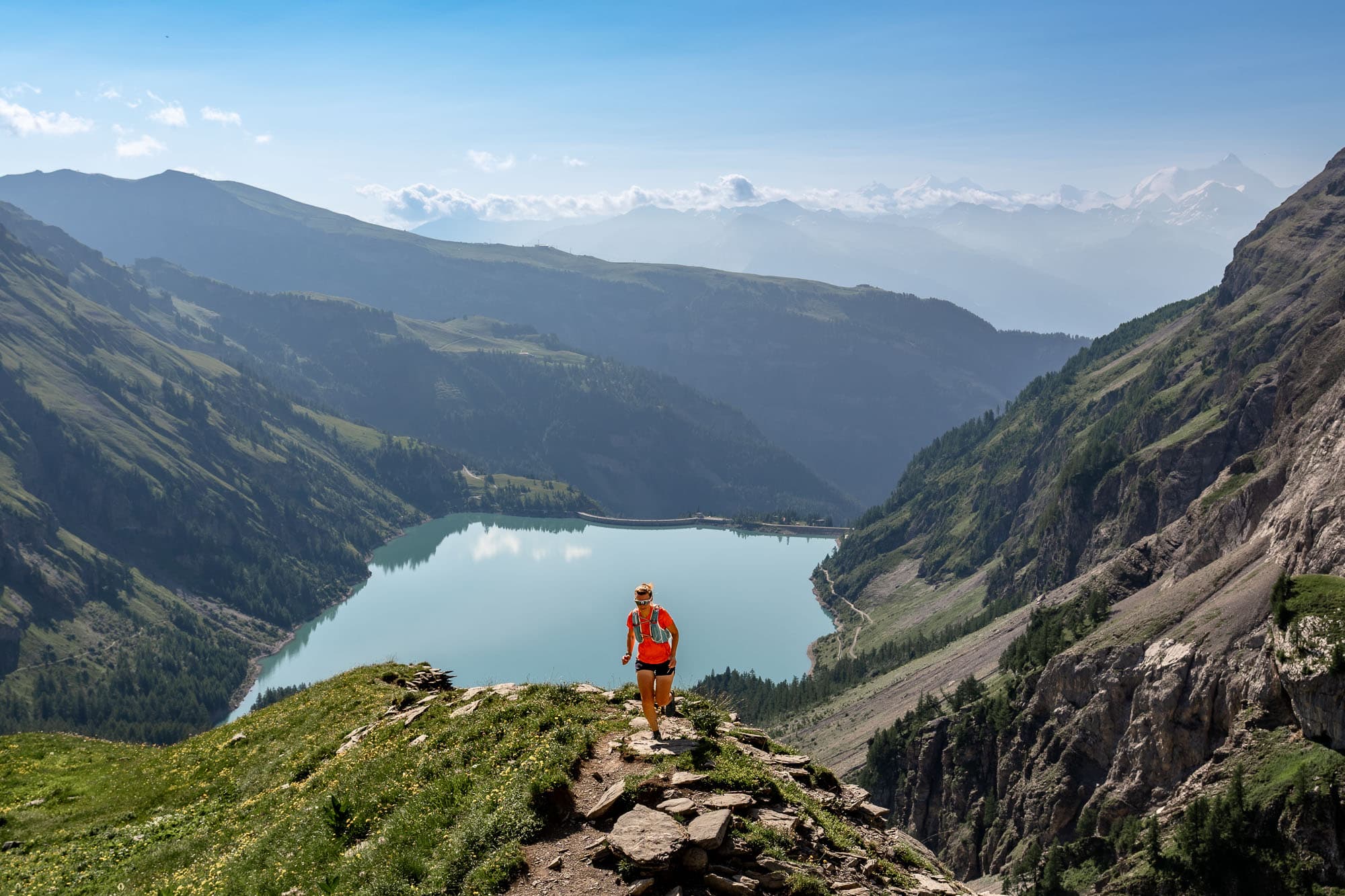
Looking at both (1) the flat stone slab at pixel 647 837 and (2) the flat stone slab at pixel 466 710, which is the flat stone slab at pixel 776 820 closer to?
(1) the flat stone slab at pixel 647 837

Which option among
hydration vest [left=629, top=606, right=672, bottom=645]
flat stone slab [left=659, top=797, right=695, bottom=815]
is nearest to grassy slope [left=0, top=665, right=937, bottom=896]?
flat stone slab [left=659, top=797, right=695, bottom=815]

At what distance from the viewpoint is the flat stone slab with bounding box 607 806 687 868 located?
20.3 metres

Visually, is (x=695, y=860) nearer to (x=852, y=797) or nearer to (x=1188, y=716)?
(x=852, y=797)

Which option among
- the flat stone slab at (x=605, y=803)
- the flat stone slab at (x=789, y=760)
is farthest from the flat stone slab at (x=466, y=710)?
the flat stone slab at (x=789, y=760)

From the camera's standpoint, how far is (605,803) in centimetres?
2298

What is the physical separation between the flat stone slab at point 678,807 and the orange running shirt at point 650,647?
5048mm

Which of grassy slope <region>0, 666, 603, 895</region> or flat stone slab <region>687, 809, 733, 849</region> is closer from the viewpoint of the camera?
flat stone slab <region>687, 809, 733, 849</region>

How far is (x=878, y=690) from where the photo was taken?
7830 inches

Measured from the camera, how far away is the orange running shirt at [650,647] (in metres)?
27.2

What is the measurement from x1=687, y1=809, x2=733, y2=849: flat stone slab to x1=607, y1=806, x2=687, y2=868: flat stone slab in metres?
0.24

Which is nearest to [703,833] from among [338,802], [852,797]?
[852,797]

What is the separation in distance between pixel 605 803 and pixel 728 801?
9.77 feet

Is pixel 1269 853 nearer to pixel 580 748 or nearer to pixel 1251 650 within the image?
pixel 1251 650

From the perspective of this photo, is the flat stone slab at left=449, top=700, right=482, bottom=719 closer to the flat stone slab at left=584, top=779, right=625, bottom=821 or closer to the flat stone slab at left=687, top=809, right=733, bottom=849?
the flat stone slab at left=584, top=779, right=625, bottom=821
